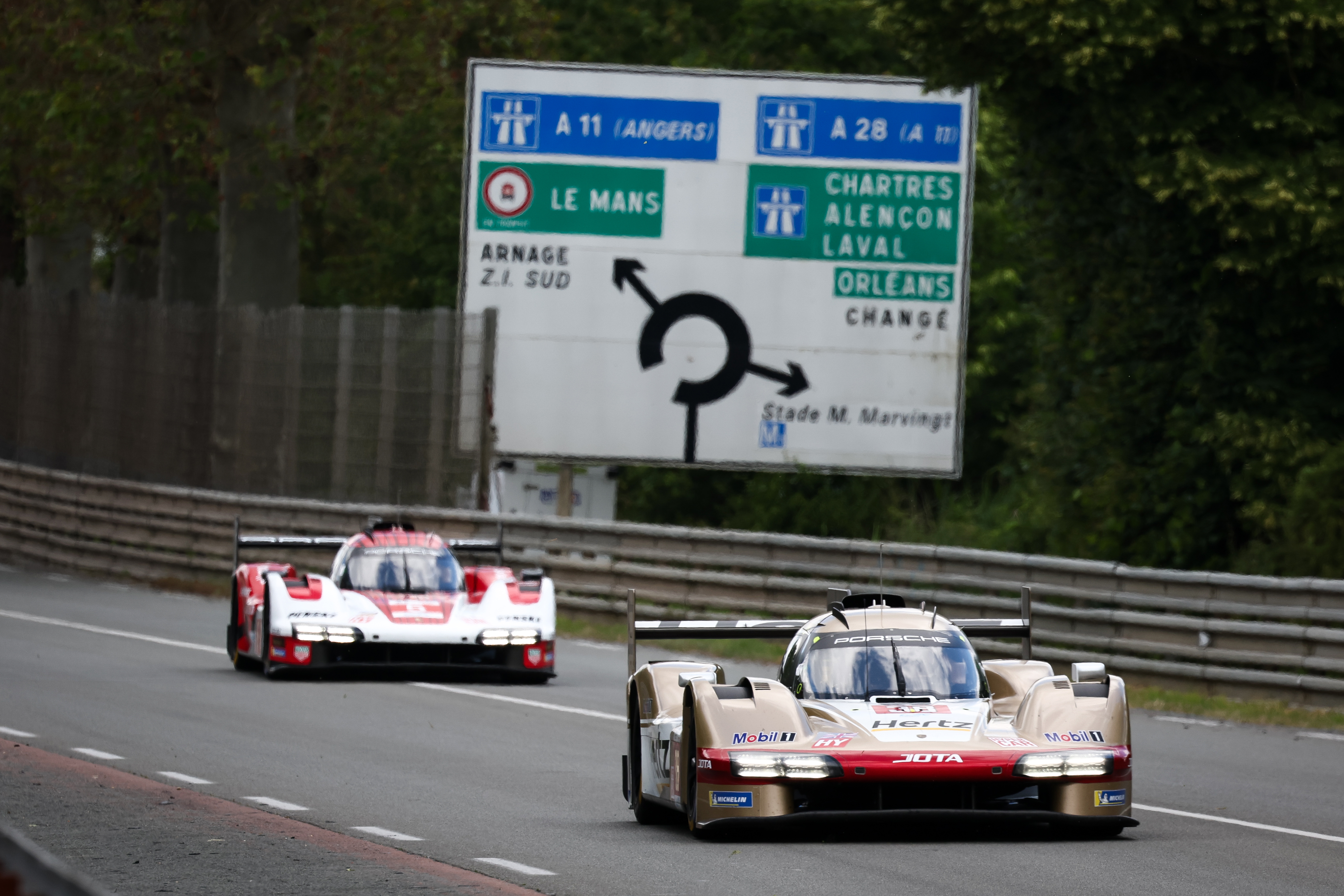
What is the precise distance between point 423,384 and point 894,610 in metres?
18.0

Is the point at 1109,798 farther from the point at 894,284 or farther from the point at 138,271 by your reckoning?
the point at 138,271

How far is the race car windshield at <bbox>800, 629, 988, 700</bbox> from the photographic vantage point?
10.2 m

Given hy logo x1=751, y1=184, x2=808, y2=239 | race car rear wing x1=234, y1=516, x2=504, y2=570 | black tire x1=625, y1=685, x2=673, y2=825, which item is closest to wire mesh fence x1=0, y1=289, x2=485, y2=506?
hy logo x1=751, y1=184, x2=808, y2=239

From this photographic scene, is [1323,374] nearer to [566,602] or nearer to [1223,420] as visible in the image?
[1223,420]

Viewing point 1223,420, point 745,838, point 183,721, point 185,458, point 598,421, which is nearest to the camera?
point 745,838

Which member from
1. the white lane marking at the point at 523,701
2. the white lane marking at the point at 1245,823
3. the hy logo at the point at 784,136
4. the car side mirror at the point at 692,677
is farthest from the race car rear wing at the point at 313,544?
the white lane marking at the point at 1245,823

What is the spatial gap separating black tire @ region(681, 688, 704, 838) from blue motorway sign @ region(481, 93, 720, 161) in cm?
1818

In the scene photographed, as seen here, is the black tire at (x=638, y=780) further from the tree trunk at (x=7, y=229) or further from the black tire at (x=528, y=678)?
the tree trunk at (x=7, y=229)

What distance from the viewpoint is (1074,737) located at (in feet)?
31.5

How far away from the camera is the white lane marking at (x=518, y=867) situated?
28.9 feet

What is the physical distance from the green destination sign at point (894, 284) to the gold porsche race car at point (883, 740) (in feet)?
56.9

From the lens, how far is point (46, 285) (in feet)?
151

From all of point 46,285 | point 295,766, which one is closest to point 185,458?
point 46,285

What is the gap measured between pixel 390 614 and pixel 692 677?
7.52m
